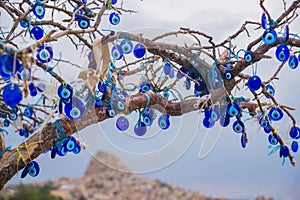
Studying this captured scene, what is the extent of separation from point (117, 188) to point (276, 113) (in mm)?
3409

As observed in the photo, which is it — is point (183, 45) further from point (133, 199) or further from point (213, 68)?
point (133, 199)

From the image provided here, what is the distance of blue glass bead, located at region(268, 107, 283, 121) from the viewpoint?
1.13 m

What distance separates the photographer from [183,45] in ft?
3.48

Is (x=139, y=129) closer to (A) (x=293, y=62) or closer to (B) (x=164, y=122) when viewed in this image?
(B) (x=164, y=122)

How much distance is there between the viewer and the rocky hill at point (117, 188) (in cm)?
413

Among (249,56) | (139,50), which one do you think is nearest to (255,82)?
(249,56)

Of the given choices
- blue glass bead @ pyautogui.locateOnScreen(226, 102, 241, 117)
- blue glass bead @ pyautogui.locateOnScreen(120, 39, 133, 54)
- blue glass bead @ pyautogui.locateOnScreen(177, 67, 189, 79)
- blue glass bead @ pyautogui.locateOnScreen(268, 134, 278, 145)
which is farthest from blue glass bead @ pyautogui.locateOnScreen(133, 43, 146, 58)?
blue glass bead @ pyautogui.locateOnScreen(268, 134, 278, 145)

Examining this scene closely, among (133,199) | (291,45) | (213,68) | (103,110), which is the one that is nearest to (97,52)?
(103,110)

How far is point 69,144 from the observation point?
105cm

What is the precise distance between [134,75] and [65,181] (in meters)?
3.49

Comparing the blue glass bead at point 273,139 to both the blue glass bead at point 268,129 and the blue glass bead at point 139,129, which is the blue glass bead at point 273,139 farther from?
the blue glass bead at point 139,129

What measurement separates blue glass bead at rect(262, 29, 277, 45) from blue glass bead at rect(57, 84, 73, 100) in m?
0.42

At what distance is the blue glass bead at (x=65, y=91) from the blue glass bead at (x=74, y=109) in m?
0.03

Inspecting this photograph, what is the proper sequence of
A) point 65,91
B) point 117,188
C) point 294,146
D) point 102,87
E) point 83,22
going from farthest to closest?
point 117,188, point 294,146, point 83,22, point 102,87, point 65,91
